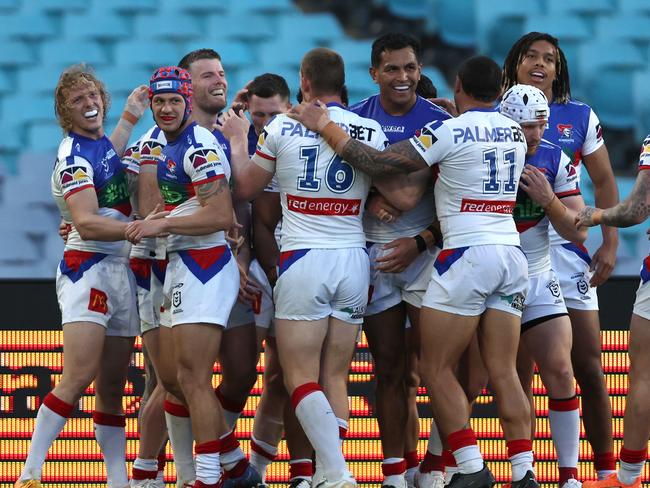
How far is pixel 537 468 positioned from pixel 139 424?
87.3 inches

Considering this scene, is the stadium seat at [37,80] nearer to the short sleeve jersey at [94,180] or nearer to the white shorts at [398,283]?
the short sleeve jersey at [94,180]

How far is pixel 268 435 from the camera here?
6691 mm

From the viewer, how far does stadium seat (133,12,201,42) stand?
30.4ft

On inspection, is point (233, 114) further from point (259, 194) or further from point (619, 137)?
point (619, 137)

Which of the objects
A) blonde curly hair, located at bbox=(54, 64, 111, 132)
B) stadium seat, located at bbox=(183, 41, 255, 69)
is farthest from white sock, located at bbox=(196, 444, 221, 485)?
stadium seat, located at bbox=(183, 41, 255, 69)

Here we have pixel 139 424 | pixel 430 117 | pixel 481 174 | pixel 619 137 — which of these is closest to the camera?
pixel 481 174

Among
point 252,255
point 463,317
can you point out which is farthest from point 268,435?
point 463,317

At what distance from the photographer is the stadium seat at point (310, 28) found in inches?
364

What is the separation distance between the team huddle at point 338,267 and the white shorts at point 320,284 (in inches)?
0.4

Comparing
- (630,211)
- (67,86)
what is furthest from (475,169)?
(67,86)

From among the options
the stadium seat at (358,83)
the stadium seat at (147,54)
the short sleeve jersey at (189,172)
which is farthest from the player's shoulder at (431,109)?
the stadium seat at (147,54)

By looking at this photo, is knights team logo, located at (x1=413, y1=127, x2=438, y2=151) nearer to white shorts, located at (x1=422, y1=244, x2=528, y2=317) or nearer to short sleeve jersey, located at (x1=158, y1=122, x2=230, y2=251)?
white shorts, located at (x1=422, y1=244, x2=528, y2=317)

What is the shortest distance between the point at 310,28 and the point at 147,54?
121 cm

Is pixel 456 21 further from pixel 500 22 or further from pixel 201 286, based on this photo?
pixel 201 286
